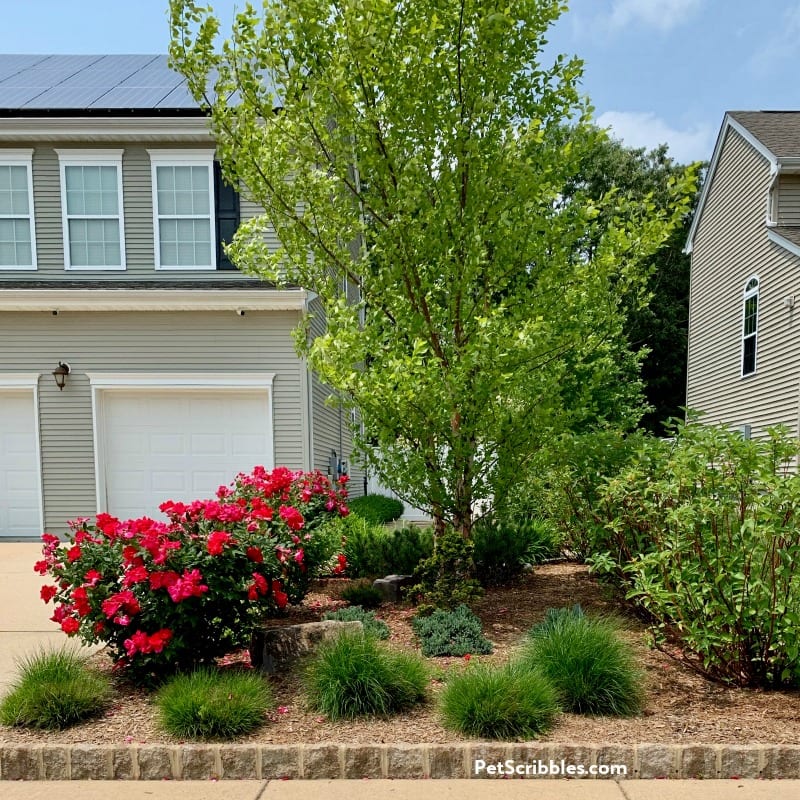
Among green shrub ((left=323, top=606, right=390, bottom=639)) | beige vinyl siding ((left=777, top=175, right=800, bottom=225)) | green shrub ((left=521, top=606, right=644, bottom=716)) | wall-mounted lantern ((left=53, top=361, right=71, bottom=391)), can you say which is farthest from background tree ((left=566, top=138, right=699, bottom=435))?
green shrub ((left=521, top=606, right=644, bottom=716))

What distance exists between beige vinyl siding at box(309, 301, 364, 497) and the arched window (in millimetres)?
8452

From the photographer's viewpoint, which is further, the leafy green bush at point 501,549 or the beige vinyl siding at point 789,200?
the beige vinyl siding at point 789,200

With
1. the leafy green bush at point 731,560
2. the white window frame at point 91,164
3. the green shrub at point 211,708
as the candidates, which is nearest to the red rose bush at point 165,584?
the green shrub at point 211,708

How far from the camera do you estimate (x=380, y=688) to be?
3.35m

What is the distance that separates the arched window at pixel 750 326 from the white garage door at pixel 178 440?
9950 millimetres

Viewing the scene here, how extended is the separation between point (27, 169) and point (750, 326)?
1363 centimetres

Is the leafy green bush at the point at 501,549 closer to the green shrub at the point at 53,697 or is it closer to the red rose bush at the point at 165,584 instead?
the red rose bush at the point at 165,584

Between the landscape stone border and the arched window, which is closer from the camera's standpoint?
the landscape stone border

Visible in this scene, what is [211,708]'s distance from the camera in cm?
316

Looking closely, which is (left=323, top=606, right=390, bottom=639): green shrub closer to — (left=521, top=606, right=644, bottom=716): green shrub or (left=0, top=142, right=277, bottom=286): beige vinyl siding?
(left=521, top=606, right=644, bottom=716): green shrub

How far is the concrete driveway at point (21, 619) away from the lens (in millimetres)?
4523

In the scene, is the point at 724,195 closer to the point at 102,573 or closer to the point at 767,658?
the point at 767,658

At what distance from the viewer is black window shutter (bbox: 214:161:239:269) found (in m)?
9.36

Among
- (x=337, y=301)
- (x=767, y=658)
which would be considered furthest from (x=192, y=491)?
(x=767, y=658)
